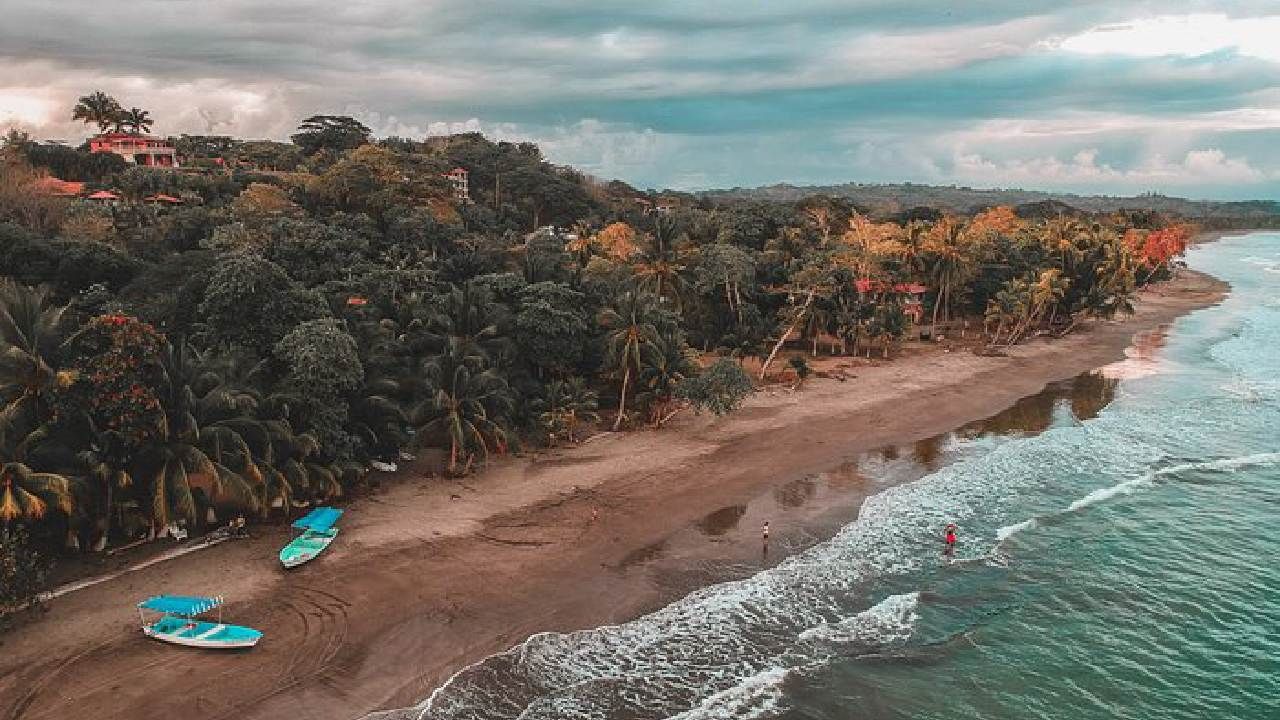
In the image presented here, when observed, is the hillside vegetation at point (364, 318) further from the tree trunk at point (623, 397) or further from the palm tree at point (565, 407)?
the tree trunk at point (623, 397)

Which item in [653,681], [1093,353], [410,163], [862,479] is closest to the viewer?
[653,681]

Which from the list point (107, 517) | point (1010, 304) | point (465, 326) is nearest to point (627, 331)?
point (465, 326)

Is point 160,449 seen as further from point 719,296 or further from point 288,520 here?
point 719,296

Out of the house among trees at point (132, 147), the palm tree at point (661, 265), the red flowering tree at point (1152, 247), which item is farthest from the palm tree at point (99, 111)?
the red flowering tree at point (1152, 247)

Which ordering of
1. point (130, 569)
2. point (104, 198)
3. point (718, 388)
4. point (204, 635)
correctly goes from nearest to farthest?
point (204, 635), point (130, 569), point (718, 388), point (104, 198)

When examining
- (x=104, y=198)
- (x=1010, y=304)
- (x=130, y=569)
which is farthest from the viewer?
(x=104, y=198)

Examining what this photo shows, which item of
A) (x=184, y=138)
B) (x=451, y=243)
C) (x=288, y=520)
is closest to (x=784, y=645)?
(x=288, y=520)

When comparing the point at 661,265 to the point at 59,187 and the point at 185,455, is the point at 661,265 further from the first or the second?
the point at 59,187
